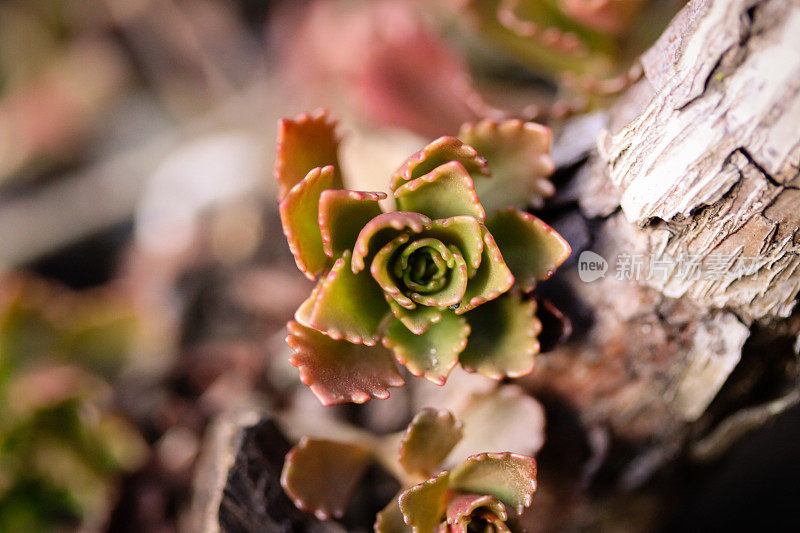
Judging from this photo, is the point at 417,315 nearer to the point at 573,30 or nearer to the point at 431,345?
the point at 431,345

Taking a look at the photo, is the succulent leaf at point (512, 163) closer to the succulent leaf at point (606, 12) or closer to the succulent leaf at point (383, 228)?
the succulent leaf at point (383, 228)

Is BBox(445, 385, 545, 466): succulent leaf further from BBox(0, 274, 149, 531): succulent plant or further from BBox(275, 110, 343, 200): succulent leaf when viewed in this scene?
BBox(0, 274, 149, 531): succulent plant

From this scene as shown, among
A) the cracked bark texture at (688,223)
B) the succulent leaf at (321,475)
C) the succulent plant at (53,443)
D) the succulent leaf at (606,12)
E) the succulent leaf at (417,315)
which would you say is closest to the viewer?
the cracked bark texture at (688,223)

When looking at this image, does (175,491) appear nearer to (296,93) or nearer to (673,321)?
(673,321)

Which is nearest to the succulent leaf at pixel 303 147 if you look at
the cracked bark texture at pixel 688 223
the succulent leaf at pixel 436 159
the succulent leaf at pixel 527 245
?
the succulent leaf at pixel 436 159

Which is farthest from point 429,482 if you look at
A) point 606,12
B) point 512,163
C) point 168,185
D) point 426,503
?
point 168,185

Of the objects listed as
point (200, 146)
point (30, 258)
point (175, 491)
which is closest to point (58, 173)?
point (30, 258)
